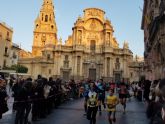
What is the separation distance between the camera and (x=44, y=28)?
69.0 meters

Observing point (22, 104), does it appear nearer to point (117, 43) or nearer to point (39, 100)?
point (39, 100)

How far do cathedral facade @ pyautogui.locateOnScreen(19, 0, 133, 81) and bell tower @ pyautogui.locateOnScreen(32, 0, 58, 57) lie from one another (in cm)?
795

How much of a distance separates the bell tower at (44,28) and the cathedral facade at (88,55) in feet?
26.1

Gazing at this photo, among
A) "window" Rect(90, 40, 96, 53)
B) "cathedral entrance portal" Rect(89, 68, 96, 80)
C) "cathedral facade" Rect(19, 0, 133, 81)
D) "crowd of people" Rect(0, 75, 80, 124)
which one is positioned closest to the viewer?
"crowd of people" Rect(0, 75, 80, 124)

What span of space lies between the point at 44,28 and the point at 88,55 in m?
16.3

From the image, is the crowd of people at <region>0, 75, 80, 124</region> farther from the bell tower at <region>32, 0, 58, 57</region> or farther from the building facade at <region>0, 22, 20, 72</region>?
the bell tower at <region>32, 0, 58, 57</region>

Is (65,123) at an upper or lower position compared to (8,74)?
lower

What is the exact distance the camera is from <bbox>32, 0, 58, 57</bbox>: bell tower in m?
68.1

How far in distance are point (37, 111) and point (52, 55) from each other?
47200 mm

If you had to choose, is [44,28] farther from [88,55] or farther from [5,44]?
[5,44]

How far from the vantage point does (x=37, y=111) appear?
39.0 ft

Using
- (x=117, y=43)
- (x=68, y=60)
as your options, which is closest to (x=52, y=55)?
(x=68, y=60)

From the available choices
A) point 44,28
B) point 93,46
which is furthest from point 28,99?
point 44,28

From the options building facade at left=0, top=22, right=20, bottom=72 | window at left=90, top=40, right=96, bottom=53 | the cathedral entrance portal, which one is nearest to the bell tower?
window at left=90, top=40, right=96, bottom=53
